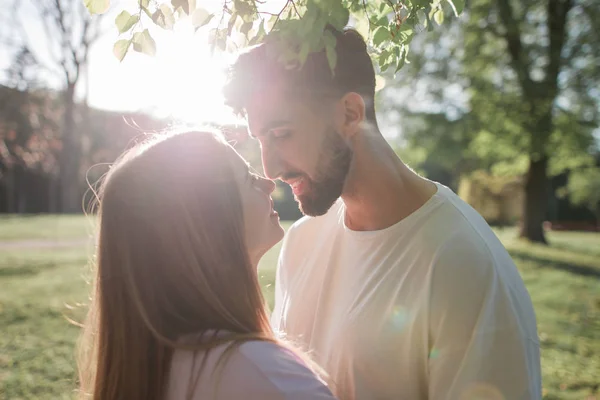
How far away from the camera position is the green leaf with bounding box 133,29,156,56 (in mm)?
1895

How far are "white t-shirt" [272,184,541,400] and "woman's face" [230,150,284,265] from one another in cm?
42

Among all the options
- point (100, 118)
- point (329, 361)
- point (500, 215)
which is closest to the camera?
point (329, 361)

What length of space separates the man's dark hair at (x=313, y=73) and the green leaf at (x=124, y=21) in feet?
2.10

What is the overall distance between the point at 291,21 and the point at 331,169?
37.7 inches

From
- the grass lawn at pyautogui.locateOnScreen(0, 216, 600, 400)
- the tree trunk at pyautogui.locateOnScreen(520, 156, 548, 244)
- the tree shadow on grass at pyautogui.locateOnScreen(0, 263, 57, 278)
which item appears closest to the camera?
the grass lawn at pyautogui.locateOnScreen(0, 216, 600, 400)

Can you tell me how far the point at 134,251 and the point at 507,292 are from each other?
1271 mm

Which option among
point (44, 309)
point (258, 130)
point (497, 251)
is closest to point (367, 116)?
point (258, 130)

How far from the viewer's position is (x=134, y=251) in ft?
5.58

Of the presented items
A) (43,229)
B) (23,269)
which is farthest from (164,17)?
(43,229)

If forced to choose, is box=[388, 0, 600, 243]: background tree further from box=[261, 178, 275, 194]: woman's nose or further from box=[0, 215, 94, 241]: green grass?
box=[261, 178, 275, 194]: woman's nose

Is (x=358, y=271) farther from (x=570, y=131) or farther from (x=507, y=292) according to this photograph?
(x=570, y=131)

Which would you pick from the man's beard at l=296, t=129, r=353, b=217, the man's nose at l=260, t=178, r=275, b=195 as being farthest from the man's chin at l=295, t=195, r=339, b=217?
the man's nose at l=260, t=178, r=275, b=195

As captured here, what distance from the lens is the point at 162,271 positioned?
169 cm

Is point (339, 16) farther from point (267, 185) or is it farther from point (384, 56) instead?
point (267, 185)
